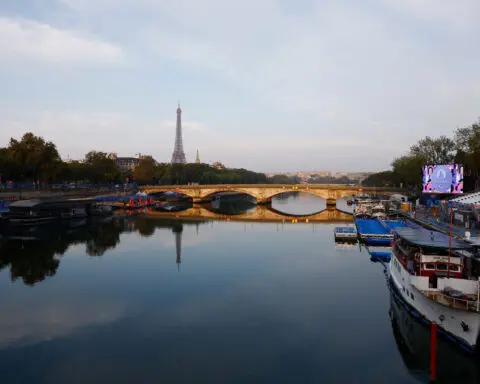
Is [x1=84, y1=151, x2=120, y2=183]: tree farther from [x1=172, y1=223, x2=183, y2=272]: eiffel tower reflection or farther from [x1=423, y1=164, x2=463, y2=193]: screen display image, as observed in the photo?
[x1=423, y1=164, x2=463, y2=193]: screen display image

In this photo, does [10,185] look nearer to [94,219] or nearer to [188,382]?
[94,219]

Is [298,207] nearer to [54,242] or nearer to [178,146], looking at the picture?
[54,242]

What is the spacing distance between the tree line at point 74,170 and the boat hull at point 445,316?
6906 centimetres

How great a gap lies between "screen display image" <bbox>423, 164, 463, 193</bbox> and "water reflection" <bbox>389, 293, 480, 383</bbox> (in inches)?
1223

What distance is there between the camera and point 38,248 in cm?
4022

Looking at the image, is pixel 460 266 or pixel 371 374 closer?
pixel 371 374

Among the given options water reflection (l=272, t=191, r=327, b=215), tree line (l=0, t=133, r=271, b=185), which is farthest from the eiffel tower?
water reflection (l=272, t=191, r=327, b=215)

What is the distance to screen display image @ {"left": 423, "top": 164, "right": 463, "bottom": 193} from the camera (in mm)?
45969

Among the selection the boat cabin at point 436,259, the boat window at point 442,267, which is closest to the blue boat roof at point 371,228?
the boat cabin at point 436,259

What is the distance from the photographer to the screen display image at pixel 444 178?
45969mm

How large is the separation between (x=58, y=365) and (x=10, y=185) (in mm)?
70144

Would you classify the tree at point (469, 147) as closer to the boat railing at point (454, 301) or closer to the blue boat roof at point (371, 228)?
the blue boat roof at point (371, 228)

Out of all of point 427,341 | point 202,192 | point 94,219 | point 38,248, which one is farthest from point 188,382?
point 202,192

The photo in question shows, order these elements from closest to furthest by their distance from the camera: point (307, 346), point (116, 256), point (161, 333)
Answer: point (307, 346), point (161, 333), point (116, 256)
